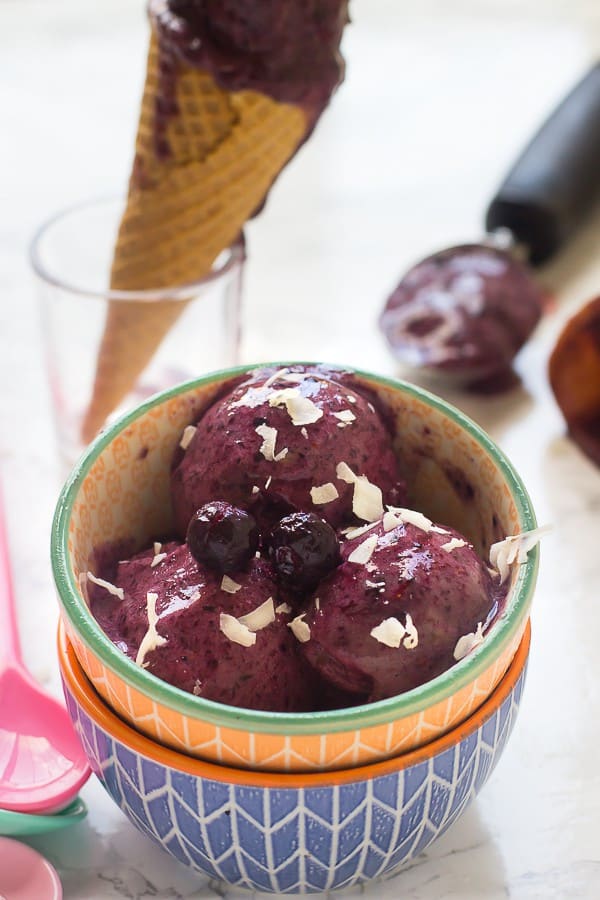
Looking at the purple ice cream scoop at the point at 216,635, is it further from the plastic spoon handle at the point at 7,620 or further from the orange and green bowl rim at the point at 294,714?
the plastic spoon handle at the point at 7,620

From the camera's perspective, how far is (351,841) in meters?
0.63

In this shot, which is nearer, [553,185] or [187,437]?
[187,437]

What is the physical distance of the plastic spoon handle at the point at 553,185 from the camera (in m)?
1.31

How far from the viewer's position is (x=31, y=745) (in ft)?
2.55

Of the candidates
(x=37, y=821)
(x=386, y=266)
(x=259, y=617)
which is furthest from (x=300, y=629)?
(x=386, y=266)

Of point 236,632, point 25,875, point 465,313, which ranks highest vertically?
point 236,632

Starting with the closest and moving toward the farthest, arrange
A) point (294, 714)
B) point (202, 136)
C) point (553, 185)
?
point (294, 714) < point (202, 136) < point (553, 185)

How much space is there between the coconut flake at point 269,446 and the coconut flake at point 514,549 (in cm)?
14

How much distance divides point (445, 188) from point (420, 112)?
0.24 meters

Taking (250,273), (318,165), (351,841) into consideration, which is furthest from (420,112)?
(351,841)

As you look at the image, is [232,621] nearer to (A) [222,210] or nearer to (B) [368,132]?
(A) [222,210]

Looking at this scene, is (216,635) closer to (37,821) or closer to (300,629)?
(300,629)

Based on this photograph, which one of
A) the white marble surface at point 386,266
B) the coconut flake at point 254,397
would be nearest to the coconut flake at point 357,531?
the coconut flake at point 254,397

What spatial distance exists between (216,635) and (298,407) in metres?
0.16
